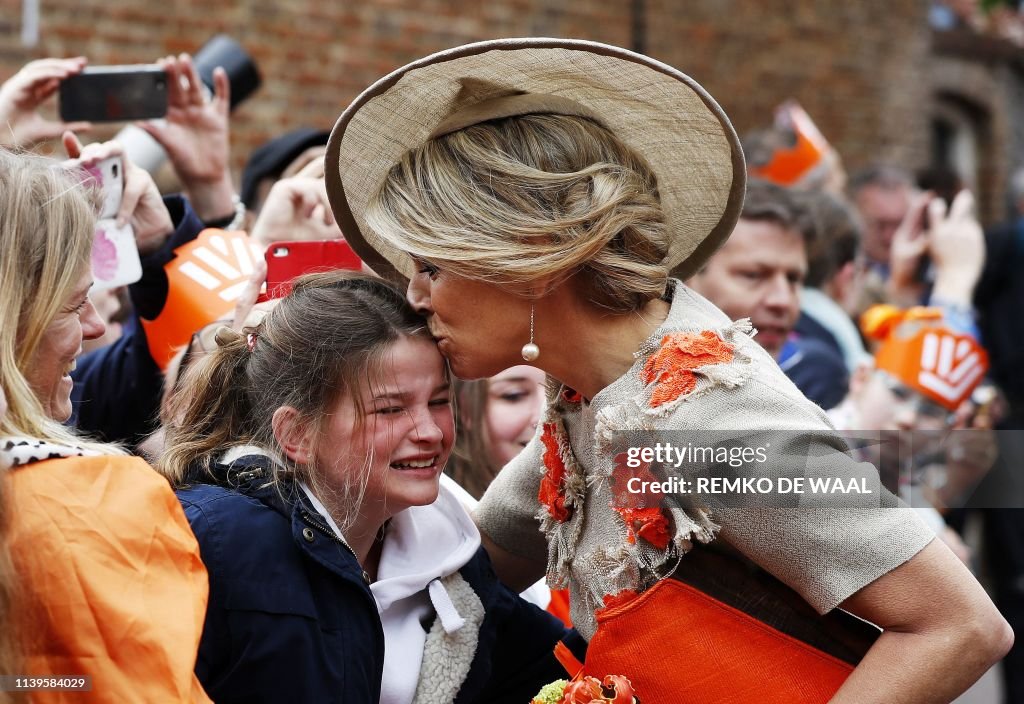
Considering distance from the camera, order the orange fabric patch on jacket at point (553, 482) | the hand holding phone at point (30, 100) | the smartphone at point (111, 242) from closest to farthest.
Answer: the orange fabric patch on jacket at point (553, 482) < the smartphone at point (111, 242) < the hand holding phone at point (30, 100)

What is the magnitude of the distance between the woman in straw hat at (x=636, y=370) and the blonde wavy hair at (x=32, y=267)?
0.53m

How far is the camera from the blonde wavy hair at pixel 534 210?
204 cm

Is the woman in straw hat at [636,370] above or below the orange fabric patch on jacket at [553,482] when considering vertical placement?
above

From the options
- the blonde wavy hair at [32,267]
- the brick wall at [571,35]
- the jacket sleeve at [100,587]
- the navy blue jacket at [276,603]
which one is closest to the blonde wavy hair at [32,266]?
the blonde wavy hair at [32,267]

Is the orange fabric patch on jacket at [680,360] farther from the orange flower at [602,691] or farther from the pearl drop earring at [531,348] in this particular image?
the orange flower at [602,691]

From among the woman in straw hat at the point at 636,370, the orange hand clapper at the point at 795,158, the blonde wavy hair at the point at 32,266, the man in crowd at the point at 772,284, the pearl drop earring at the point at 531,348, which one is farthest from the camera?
the orange hand clapper at the point at 795,158

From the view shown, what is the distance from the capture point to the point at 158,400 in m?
2.97

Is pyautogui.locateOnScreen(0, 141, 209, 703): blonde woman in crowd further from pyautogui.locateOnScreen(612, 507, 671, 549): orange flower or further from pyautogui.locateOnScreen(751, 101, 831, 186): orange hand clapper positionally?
pyautogui.locateOnScreen(751, 101, 831, 186): orange hand clapper

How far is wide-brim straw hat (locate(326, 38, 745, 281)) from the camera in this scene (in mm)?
2139

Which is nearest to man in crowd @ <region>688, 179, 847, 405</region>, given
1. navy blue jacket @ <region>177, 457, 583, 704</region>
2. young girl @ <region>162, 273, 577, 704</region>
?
young girl @ <region>162, 273, 577, 704</region>

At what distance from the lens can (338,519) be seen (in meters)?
2.27

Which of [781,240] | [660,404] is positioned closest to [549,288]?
[660,404]

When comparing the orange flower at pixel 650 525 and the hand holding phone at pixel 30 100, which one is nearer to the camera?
the orange flower at pixel 650 525

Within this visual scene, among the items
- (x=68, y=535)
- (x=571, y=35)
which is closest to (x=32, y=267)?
(x=68, y=535)
